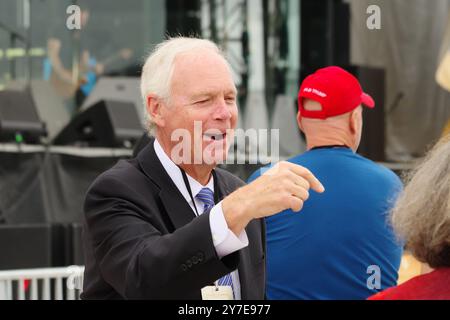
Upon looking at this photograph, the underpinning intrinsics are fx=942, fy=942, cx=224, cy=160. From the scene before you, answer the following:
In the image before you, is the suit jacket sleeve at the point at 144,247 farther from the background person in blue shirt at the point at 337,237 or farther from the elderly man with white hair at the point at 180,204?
the background person in blue shirt at the point at 337,237

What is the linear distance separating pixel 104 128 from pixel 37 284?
3932mm

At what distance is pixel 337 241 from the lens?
10.3ft

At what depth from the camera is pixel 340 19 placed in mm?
10383

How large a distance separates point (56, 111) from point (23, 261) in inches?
199

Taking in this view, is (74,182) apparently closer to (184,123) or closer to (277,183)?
(184,123)

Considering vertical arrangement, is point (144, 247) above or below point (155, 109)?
below

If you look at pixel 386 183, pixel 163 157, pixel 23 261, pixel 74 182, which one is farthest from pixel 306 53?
pixel 163 157

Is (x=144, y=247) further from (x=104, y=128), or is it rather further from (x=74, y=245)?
(x=104, y=128)

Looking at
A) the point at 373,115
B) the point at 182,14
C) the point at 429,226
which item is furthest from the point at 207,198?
the point at 182,14

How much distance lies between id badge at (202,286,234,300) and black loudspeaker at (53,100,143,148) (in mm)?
6412

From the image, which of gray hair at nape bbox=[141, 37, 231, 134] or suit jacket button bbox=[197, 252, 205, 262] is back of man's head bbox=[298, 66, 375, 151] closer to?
gray hair at nape bbox=[141, 37, 231, 134]

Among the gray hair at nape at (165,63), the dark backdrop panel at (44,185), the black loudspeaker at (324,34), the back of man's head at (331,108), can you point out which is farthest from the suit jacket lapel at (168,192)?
the black loudspeaker at (324,34)

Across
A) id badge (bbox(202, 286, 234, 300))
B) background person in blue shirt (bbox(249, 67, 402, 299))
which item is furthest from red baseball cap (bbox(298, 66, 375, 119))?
id badge (bbox(202, 286, 234, 300))

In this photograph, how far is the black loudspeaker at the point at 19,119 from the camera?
833 centimetres
